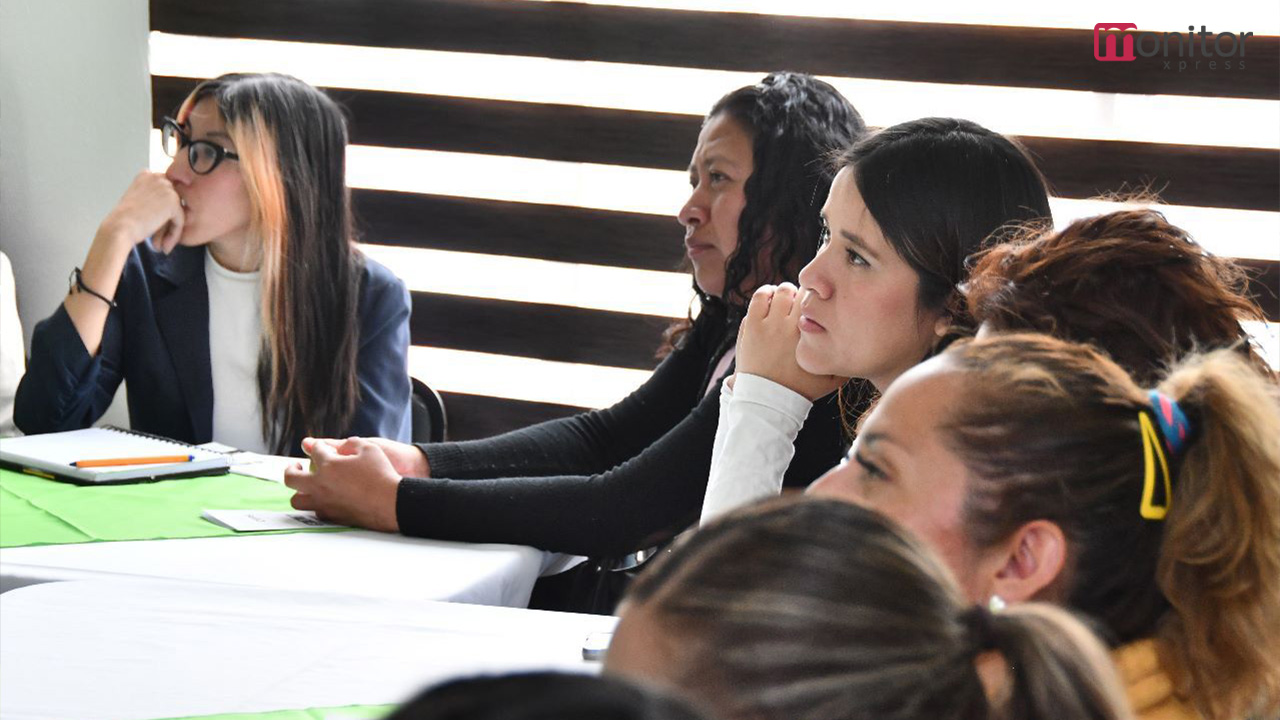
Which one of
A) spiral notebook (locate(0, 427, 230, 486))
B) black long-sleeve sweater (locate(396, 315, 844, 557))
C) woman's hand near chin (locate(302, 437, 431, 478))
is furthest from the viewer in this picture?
woman's hand near chin (locate(302, 437, 431, 478))

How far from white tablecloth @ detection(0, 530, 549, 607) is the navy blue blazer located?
787 millimetres

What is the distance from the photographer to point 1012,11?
2.99 metres

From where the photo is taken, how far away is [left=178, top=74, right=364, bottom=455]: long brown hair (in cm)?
252

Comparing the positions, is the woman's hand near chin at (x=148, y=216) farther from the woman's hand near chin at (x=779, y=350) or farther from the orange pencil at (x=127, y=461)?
the woman's hand near chin at (x=779, y=350)

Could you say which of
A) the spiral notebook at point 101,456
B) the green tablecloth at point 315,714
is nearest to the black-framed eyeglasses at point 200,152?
the spiral notebook at point 101,456

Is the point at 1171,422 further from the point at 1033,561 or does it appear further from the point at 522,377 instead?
the point at 522,377

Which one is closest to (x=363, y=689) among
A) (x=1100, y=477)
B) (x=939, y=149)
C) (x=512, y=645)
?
(x=512, y=645)

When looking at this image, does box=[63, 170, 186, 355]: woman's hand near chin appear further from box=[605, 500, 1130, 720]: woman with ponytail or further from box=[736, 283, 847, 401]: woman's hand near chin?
box=[605, 500, 1130, 720]: woman with ponytail

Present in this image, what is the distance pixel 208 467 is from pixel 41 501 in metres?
0.30

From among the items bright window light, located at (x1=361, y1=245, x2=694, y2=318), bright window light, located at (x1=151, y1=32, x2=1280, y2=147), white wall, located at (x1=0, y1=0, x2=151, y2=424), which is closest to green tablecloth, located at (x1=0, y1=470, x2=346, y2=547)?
bright window light, located at (x1=361, y1=245, x2=694, y2=318)

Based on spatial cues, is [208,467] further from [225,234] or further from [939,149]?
[939,149]

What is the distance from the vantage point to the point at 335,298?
8.58 feet

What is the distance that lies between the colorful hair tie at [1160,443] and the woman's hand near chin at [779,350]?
728 mm

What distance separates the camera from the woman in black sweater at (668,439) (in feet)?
6.19
